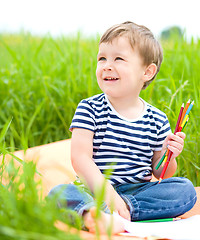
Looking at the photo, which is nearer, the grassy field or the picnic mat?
the picnic mat

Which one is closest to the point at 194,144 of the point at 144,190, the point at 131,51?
the point at 144,190

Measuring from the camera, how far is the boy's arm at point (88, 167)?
1.39 meters

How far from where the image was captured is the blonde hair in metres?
1.52

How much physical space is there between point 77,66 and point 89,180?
1.46 m

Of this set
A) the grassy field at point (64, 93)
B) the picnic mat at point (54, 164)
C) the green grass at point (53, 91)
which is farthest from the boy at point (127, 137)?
the green grass at point (53, 91)

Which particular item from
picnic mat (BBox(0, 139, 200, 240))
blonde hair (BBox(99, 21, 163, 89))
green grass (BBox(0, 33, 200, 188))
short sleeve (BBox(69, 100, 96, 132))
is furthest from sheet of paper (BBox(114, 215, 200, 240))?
green grass (BBox(0, 33, 200, 188))

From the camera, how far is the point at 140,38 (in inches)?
60.9

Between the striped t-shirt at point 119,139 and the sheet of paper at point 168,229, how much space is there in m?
0.23

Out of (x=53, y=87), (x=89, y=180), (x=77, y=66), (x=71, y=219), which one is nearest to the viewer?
(x=71, y=219)

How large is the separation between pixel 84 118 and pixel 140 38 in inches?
15.1

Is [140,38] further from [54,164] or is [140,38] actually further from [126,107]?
[54,164]

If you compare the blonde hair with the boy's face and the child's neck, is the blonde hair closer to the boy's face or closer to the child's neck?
the boy's face

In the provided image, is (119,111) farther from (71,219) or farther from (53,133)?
(53,133)

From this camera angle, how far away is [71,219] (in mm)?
1214
